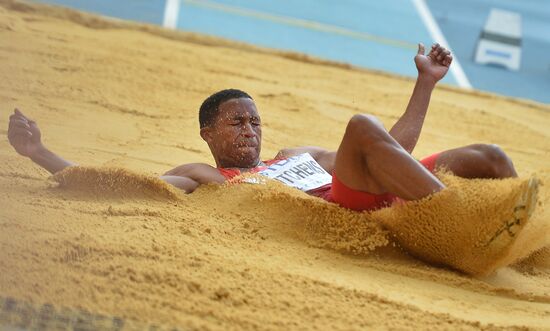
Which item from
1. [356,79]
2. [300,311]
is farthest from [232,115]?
[356,79]

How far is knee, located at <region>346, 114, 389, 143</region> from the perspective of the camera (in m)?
2.87

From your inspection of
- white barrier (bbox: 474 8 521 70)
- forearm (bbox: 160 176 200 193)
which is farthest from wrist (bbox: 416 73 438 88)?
white barrier (bbox: 474 8 521 70)

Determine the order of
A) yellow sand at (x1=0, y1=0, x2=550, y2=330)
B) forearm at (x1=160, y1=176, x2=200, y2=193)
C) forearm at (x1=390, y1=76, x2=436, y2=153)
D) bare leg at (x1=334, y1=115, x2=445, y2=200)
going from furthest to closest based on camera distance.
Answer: forearm at (x1=390, y1=76, x2=436, y2=153), forearm at (x1=160, y1=176, x2=200, y2=193), bare leg at (x1=334, y1=115, x2=445, y2=200), yellow sand at (x1=0, y1=0, x2=550, y2=330)

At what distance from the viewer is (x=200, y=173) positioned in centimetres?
332

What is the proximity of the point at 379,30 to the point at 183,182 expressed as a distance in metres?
5.59

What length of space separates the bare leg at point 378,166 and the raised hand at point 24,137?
3.53 feet

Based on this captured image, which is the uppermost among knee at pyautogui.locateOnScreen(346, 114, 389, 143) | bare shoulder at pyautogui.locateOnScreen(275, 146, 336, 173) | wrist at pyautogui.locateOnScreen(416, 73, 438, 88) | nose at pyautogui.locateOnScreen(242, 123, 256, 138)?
wrist at pyautogui.locateOnScreen(416, 73, 438, 88)

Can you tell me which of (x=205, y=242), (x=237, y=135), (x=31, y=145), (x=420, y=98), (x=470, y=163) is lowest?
(x=205, y=242)

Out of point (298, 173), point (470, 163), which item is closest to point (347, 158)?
point (470, 163)

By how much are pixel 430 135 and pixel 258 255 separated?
2.74m

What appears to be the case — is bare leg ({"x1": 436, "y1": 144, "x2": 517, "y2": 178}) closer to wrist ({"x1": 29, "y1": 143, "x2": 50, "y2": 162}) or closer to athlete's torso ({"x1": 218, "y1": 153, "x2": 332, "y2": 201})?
athlete's torso ({"x1": 218, "y1": 153, "x2": 332, "y2": 201})

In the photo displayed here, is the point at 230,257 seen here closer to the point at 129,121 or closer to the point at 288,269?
the point at 288,269

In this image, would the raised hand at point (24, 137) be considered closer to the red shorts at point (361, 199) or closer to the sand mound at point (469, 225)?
the red shorts at point (361, 199)

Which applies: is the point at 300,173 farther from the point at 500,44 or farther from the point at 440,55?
the point at 500,44
